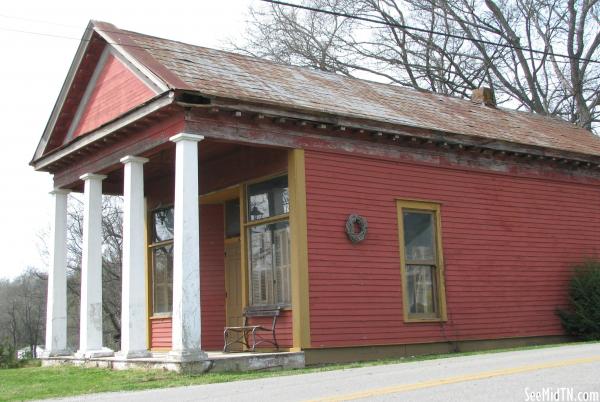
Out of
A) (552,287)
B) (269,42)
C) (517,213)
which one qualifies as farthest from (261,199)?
Result: (269,42)

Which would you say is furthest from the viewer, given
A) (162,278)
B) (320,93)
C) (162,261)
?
(162,261)

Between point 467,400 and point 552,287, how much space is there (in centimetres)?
1137

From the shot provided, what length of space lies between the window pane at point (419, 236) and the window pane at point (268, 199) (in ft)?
8.73

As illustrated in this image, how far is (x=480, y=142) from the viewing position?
1683 cm

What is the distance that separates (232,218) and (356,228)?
12.0ft

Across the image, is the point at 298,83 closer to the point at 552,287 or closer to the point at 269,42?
the point at 552,287

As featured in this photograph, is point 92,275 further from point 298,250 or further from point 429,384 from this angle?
point 429,384

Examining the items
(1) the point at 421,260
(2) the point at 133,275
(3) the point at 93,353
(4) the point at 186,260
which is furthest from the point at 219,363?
(1) the point at 421,260

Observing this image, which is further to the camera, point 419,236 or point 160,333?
point 160,333

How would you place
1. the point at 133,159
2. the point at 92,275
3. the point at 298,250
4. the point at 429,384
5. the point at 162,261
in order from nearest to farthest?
the point at 429,384 < the point at 298,250 < the point at 133,159 < the point at 92,275 < the point at 162,261

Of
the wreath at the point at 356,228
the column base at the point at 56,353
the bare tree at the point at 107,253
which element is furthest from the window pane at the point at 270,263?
the bare tree at the point at 107,253

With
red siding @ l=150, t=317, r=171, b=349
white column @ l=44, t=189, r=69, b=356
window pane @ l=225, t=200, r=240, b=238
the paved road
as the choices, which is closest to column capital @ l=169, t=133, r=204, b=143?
the paved road

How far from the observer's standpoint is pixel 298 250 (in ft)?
45.1

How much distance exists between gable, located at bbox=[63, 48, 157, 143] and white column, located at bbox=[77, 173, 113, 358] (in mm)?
1399
